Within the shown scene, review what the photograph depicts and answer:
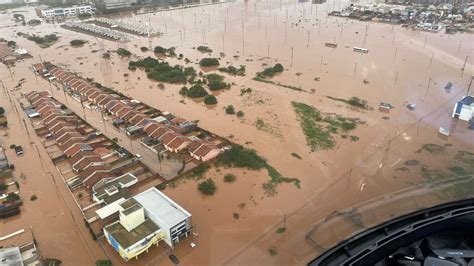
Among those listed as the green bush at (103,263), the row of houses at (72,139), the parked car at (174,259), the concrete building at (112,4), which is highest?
the concrete building at (112,4)

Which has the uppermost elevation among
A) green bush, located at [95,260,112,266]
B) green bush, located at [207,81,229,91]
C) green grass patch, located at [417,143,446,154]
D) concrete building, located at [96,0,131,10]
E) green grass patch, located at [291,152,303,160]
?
concrete building, located at [96,0,131,10]

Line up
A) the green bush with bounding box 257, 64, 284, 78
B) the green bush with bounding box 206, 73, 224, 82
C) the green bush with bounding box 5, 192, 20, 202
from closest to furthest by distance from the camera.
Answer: the green bush with bounding box 5, 192, 20, 202 → the green bush with bounding box 206, 73, 224, 82 → the green bush with bounding box 257, 64, 284, 78

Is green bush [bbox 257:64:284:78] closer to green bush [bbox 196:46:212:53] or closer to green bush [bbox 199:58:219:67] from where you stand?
green bush [bbox 199:58:219:67]

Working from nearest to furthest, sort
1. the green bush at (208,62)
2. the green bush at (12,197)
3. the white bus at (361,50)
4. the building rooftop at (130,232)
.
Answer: the building rooftop at (130,232) < the green bush at (12,197) < the green bush at (208,62) < the white bus at (361,50)

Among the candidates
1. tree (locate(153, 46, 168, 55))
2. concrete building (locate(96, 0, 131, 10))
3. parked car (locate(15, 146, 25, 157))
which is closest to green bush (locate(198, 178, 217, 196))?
parked car (locate(15, 146, 25, 157))

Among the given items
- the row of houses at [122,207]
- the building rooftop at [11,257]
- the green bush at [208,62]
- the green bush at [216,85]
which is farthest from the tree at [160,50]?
the building rooftop at [11,257]

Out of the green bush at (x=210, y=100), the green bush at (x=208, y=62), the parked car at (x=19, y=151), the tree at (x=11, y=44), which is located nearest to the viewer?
the parked car at (x=19, y=151)

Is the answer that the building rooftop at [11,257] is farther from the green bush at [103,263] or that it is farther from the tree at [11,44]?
the tree at [11,44]
